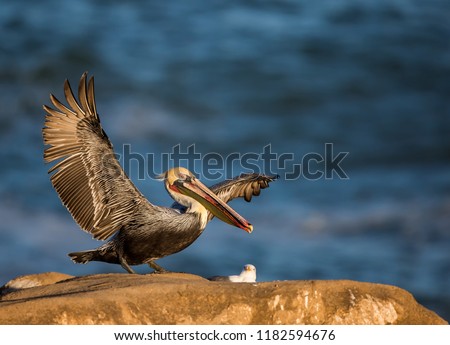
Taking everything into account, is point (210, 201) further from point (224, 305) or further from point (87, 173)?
point (224, 305)

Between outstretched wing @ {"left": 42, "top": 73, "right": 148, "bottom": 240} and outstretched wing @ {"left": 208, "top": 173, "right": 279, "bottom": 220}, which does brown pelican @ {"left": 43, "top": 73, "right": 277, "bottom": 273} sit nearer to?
outstretched wing @ {"left": 42, "top": 73, "right": 148, "bottom": 240}

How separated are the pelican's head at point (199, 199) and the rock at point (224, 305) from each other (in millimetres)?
2564

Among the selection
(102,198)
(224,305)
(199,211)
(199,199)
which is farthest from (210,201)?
(224,305)

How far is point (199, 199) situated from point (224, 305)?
122 inches

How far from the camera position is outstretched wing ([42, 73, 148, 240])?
973cm

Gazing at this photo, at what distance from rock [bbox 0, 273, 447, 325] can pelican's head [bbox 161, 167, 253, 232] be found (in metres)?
2.56

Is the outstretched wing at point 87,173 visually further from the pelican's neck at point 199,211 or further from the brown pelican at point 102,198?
the pelican's neck at point 199,211

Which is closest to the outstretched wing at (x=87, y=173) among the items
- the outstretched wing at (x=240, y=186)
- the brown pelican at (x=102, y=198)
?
the brown pelican at (x=102, y=198)

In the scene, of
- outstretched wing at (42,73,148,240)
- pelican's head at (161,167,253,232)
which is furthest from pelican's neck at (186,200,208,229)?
outstretched wing at (42,73,148,240)

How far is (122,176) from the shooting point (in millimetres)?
9766

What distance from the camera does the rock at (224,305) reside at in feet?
22.7
